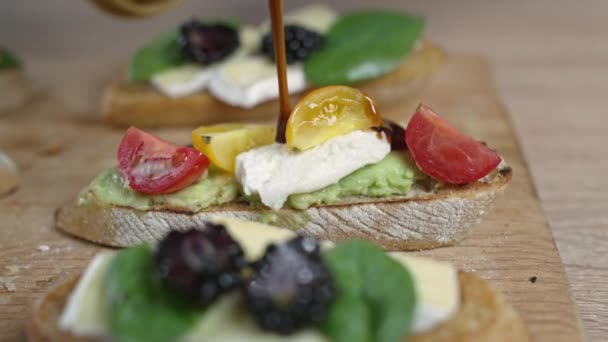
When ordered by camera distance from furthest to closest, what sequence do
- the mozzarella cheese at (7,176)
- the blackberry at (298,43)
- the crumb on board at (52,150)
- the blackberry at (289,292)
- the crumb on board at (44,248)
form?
the blackberry at (298,43) → the crumb on board at (52,150) → the mozzarella cheese at (7,176) → the crumb on board at (44,248) → the blackberry at (289,292)

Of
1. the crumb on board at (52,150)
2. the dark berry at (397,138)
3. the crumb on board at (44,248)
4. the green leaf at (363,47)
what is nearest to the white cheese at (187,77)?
the green leaf at (363,47)

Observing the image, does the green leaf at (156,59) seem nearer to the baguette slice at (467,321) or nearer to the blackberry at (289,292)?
the baguette slice at (467,321)

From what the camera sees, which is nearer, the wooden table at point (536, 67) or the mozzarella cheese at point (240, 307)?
the mozzarella cheese at point (240, 307)

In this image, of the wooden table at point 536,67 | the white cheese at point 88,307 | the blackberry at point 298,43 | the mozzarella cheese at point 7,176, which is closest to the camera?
the white cheese at point 88,307

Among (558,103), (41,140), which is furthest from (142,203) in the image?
(558,103)

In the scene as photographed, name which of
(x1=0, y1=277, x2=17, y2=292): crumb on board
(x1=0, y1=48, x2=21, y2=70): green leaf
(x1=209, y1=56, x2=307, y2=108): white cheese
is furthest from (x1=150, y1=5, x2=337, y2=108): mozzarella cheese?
(x1=0, y1=277, x2=17, y2=292): crumb on board

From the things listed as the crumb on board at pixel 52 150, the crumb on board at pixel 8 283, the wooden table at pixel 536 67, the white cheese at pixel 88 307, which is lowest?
the wooden table at pixel 536 67
